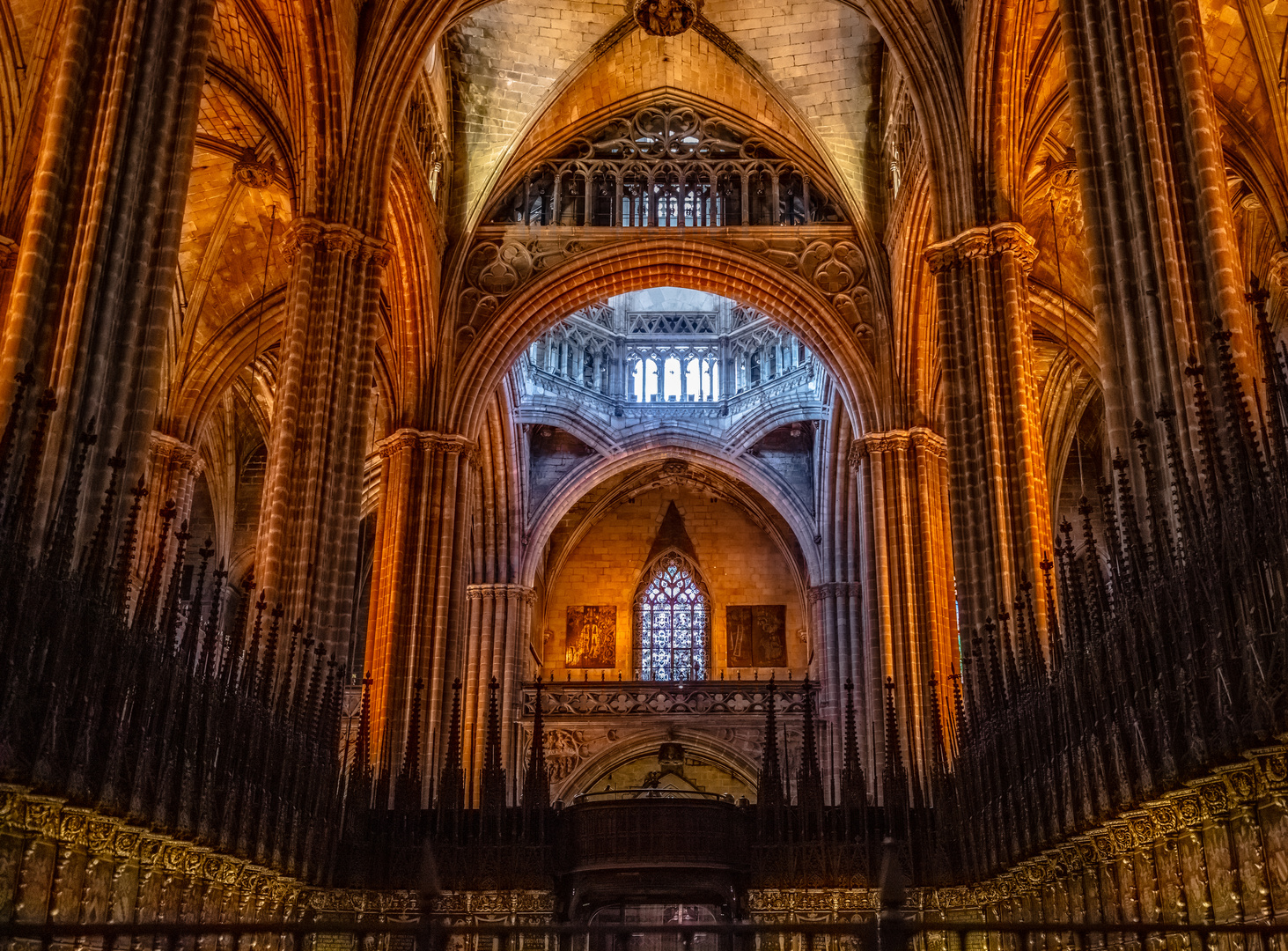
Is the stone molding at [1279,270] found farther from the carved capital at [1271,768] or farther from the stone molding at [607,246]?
the carved capital at [1271,768]

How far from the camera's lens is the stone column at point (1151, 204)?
33.9 ft

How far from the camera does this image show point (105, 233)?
34.6 ft

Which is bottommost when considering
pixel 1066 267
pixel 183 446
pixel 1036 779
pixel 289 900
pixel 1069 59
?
pixel 289 900

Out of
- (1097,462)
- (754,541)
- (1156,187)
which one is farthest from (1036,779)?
(754,541)

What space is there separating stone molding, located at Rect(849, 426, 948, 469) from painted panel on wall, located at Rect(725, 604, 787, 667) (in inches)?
464

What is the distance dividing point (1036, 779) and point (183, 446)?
18.0 meters

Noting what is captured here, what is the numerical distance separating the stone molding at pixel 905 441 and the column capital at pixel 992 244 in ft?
21.0

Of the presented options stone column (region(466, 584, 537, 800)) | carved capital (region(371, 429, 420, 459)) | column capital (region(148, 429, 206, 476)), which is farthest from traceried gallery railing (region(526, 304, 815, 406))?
column capital (region(148, 429, 206, 476))

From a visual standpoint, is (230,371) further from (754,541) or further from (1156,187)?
(1156,187)

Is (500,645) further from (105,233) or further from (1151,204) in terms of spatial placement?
(1151,204)

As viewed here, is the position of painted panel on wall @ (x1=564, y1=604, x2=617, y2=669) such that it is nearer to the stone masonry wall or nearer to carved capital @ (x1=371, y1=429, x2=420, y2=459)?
the stone masonry wall

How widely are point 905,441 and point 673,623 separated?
43.7 feet

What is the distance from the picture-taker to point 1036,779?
36.3ft

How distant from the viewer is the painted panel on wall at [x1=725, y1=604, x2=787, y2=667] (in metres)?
34.1
